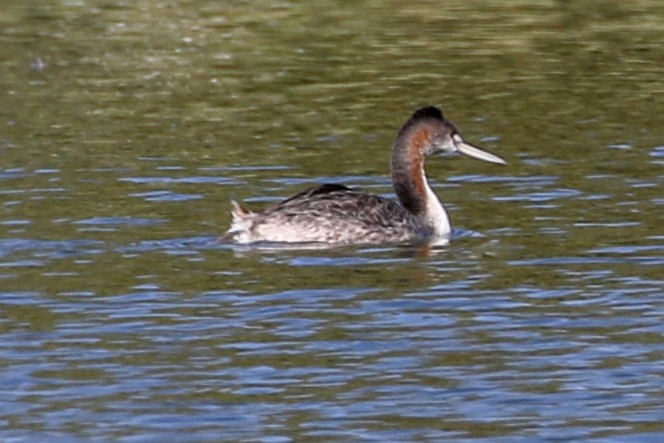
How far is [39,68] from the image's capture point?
25.0 m

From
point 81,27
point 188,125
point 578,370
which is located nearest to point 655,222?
point 578,370

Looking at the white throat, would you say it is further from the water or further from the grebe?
the water

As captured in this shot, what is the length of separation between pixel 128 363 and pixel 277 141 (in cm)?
864

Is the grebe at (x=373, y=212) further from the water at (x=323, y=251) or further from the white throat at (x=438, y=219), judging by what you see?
the water at (x=323, y=251)

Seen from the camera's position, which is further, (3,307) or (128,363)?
(3,307)

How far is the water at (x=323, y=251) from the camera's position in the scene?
34.4 ft

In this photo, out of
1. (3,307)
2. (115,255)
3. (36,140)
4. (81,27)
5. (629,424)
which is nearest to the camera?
(629,424)

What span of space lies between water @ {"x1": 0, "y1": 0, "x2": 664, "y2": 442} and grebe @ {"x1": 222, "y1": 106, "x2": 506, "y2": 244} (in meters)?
0.24

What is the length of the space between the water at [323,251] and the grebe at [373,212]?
0.79ft

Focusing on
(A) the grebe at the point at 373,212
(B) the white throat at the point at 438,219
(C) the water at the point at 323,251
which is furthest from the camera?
(B) the white throat at the point at 438,219

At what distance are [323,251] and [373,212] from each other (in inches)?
26.1

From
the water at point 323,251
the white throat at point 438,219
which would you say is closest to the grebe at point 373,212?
the white throat at point 438,219

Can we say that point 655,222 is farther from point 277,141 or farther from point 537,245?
point 277,141

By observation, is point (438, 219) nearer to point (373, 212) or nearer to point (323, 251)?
point (373, 212)
